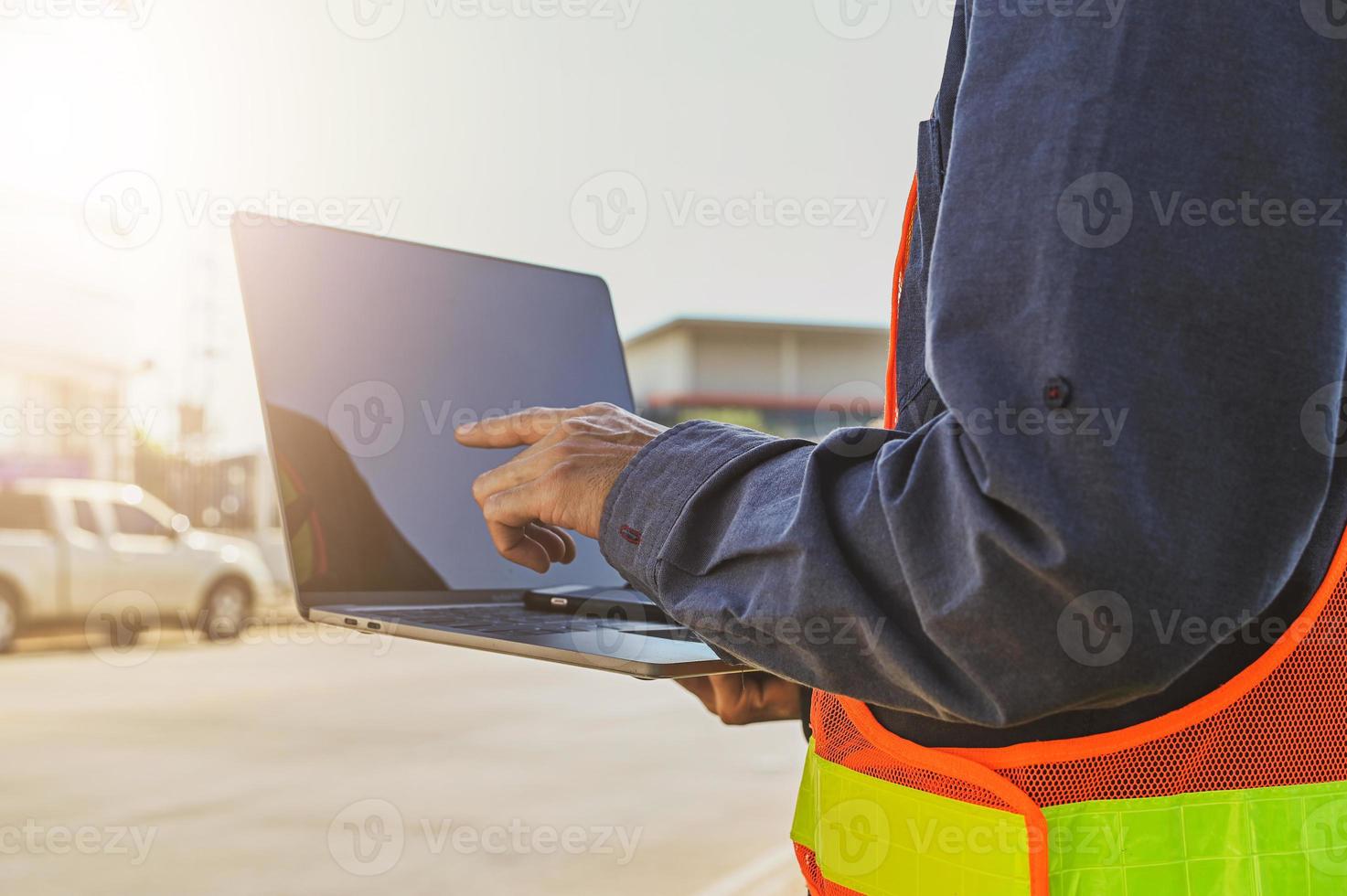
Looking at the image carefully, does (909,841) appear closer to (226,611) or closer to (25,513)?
(25,513)

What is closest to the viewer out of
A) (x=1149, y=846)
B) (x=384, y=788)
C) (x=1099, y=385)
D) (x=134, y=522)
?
(x=1099, y=385)

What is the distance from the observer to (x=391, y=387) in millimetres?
1353

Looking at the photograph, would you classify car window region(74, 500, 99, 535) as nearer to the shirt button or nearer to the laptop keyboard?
the laptop keyboard

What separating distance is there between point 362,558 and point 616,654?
0.59m

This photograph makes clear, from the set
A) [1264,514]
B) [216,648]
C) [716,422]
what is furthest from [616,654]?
[216,648]

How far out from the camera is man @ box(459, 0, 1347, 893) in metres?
0.47

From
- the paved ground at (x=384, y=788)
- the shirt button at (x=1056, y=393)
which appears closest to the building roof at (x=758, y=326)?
the paved ground at (x=384, y=788)

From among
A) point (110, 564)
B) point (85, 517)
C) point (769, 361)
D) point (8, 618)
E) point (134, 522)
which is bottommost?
point (769, 361)

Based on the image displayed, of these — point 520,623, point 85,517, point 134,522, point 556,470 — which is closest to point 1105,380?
point 556,470

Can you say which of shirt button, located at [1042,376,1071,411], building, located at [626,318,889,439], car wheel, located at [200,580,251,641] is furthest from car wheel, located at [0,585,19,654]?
building, located at [626,318,889,439]

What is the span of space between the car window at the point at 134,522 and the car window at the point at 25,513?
60 centimetres

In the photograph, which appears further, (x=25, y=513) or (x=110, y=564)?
(x=110, y=564)

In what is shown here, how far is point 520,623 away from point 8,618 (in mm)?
8791

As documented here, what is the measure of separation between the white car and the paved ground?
989 mm
